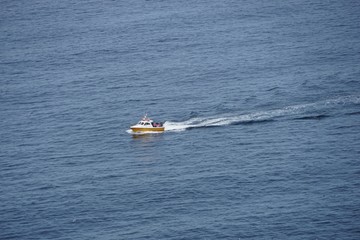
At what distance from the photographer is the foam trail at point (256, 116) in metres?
168

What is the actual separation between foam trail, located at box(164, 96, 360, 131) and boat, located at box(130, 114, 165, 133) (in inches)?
76.8

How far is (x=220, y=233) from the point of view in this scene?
412 ft

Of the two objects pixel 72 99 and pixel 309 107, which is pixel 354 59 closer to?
pixel 309 107

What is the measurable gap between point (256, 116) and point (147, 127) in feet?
78.2

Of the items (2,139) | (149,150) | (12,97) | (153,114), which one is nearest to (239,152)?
(149,150)

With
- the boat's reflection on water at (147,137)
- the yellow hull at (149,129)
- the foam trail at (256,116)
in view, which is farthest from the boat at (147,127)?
the foam trail at (256,116)

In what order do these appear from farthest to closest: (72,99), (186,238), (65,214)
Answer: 1. (72,99)
2. (65,214)
3. (186,238)

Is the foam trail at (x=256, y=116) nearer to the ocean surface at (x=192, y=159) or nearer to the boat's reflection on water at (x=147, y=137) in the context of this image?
the ocean surface at (x=192, y=159)

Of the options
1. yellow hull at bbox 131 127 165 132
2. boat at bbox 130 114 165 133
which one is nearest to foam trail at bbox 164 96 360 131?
yellow hull at bbox 131 127 165 132

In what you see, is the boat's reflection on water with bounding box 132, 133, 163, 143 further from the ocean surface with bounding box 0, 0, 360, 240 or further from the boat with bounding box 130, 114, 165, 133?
the boat with bounding box 130, 114, 165, 133

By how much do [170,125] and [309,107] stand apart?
101ft

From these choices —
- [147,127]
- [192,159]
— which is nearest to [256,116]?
[192,159]

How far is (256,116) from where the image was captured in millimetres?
168750

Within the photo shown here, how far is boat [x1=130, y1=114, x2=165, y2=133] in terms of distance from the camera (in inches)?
6560
